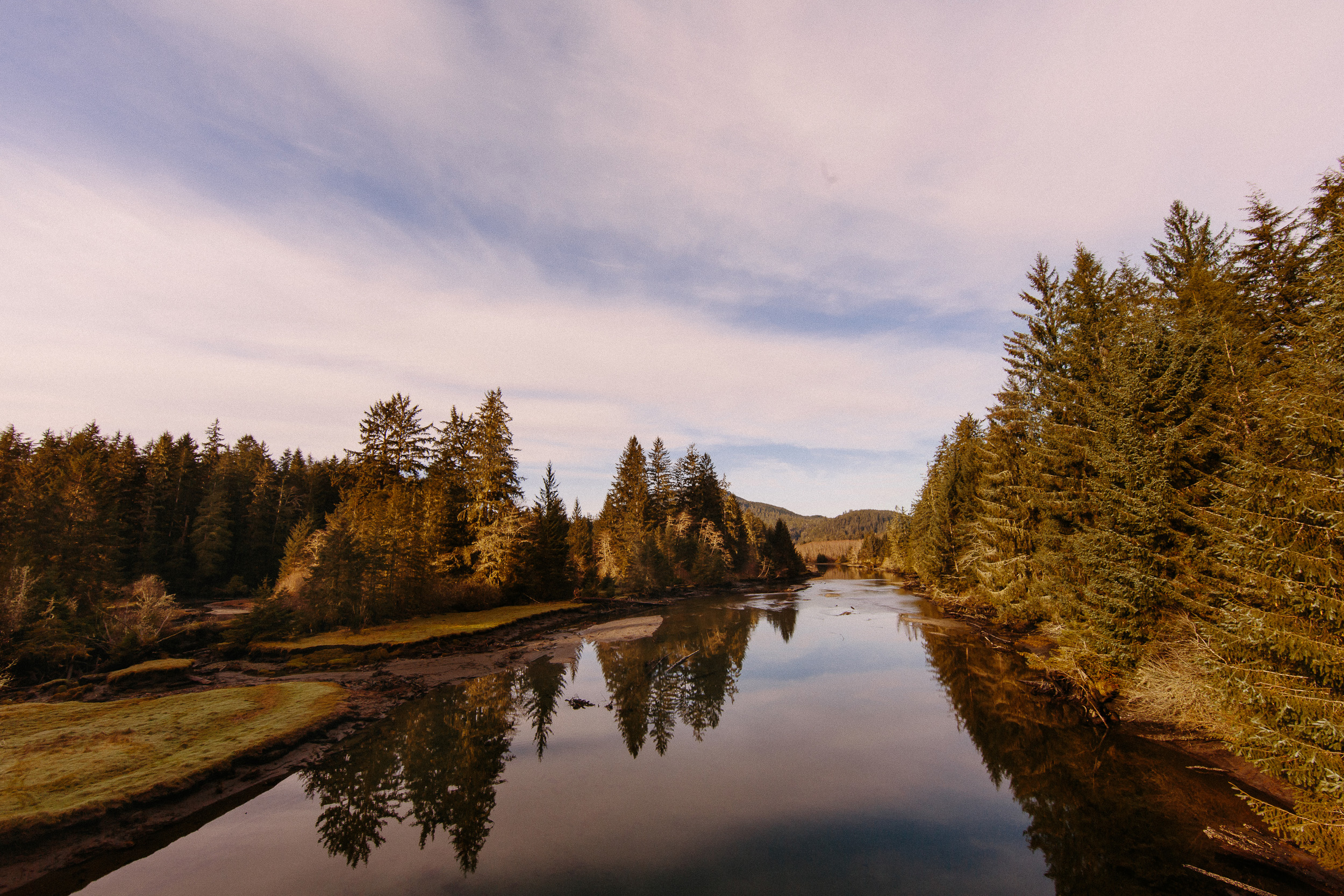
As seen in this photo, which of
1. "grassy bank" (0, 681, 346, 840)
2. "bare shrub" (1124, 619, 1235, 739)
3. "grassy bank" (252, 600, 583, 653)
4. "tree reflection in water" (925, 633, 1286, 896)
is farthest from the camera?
"grassy bank" (252, 600, 583, 653)

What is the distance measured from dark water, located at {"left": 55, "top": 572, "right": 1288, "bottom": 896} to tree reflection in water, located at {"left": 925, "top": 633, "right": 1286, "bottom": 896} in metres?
0.06

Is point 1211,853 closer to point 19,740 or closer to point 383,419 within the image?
point 19,740

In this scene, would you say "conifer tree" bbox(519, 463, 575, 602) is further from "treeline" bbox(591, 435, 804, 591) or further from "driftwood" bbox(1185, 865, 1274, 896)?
"driftwood" bbox(1185, 865, 1274, 896)

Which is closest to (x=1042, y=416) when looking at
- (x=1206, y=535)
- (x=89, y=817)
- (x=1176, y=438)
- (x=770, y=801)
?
(x=1176, y=438)

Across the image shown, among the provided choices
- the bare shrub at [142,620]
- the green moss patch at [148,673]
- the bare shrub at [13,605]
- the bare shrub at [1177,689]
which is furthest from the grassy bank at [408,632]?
the bare shrub at [1177,689]

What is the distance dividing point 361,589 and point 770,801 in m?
26.9

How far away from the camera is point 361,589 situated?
29.5 meters

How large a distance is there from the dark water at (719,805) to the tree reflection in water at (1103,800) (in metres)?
0.06

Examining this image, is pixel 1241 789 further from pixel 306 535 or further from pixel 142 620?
pixel 306 535

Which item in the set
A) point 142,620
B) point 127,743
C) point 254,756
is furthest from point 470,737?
point 142,620

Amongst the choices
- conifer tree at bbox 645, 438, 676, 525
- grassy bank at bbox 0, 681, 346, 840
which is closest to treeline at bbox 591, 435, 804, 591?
conifer tree at bbox 645, 438, 676, 525

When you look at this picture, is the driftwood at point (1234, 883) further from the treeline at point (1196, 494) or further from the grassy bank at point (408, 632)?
the grassy bank at point (408, 632)

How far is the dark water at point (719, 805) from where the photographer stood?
9273 millimetres

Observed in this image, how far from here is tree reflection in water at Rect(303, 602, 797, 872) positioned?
449 inches
